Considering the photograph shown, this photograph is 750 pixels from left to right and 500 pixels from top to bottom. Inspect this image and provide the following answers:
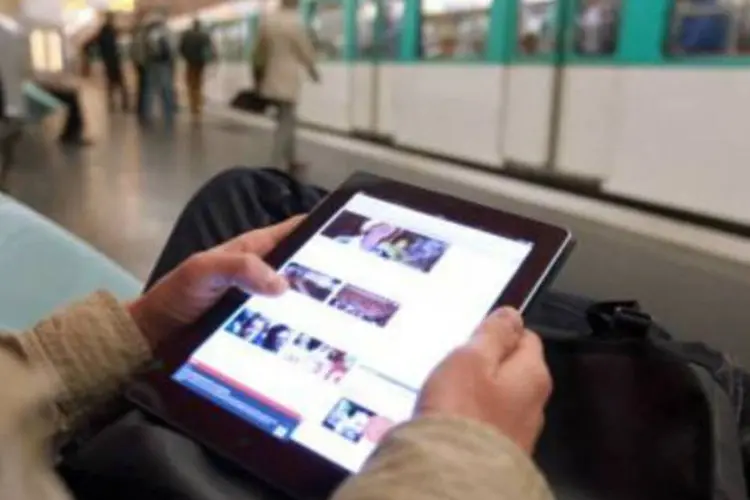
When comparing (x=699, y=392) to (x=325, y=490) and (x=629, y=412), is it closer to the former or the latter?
(x=629, y=412)

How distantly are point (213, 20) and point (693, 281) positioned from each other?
15502mm

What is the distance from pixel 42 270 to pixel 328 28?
8614 millimetres

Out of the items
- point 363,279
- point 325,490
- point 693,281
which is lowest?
point 693,281

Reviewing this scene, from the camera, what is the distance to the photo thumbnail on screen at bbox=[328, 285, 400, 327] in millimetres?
732

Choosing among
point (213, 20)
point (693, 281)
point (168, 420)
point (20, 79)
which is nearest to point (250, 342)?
point (168, 420)

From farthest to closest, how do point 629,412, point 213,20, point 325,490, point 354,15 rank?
point 213,20 → point 354,15 → point 629,412 → point 325,490

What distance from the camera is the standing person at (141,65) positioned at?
42.8ft

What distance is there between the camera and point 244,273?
75 centimetres

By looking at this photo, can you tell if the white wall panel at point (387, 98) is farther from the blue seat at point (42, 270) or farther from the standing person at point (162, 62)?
the blue seat at point (42, 270)

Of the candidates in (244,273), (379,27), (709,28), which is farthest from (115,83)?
(244,273)

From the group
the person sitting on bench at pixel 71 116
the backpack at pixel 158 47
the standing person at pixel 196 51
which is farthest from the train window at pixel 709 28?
the standing person at pixel 196 51

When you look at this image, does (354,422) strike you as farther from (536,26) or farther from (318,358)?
(536,26)

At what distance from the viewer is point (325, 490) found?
651 millimetres

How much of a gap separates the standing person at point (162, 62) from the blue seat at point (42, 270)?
11339 mm
